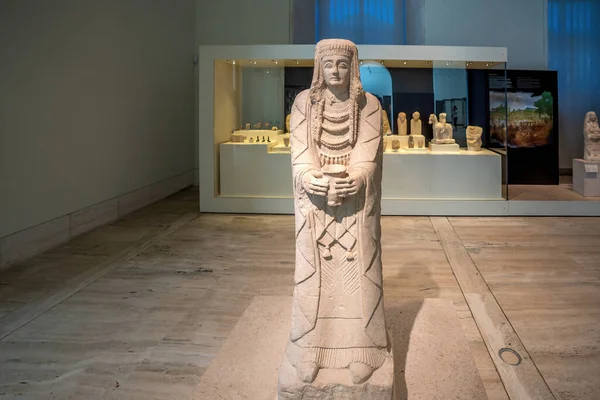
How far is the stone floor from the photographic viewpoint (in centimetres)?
319

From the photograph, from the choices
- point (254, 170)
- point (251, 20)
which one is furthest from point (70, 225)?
point (251, 20)

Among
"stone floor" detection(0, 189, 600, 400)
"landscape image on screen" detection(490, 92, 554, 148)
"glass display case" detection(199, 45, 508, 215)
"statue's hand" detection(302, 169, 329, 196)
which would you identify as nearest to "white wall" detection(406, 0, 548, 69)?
"landscape image on screen" detection(490, 92, 554, 148)

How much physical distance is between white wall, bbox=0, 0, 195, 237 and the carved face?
4164 mm

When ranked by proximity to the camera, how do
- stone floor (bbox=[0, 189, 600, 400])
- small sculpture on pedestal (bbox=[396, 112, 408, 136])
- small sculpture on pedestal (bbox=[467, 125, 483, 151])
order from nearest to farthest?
stone floor (bbox=[0, 189, 600, 400])
small sculpture on pedestal (bbox=[467, 125, 483, 151])
small sculpture on pedestal (bbox=[396, 112, 408, 136])

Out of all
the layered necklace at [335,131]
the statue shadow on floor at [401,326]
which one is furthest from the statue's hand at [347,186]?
the statue shadow on floor at [401,326]

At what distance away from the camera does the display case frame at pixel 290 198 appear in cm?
797

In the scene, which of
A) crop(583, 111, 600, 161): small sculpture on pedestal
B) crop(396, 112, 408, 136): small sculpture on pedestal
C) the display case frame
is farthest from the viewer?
crop(583, 111, 600, 161): small sculpture on pedestal

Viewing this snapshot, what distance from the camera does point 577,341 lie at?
11.9ft

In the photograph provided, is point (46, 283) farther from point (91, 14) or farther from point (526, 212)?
point (526, 212)

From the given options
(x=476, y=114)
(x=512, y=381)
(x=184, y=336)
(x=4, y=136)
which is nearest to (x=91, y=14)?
(x=4, y=136)

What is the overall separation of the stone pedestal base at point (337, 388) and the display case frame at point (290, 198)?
5654 mm

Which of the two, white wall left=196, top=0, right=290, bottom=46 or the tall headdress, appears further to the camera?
white wall left=196, top=0, right=290, bottom=46

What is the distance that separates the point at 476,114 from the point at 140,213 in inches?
235

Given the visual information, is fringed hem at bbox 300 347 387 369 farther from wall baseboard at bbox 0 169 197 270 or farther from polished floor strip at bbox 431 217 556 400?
wall baseboard at bbox 0 169 197 270
